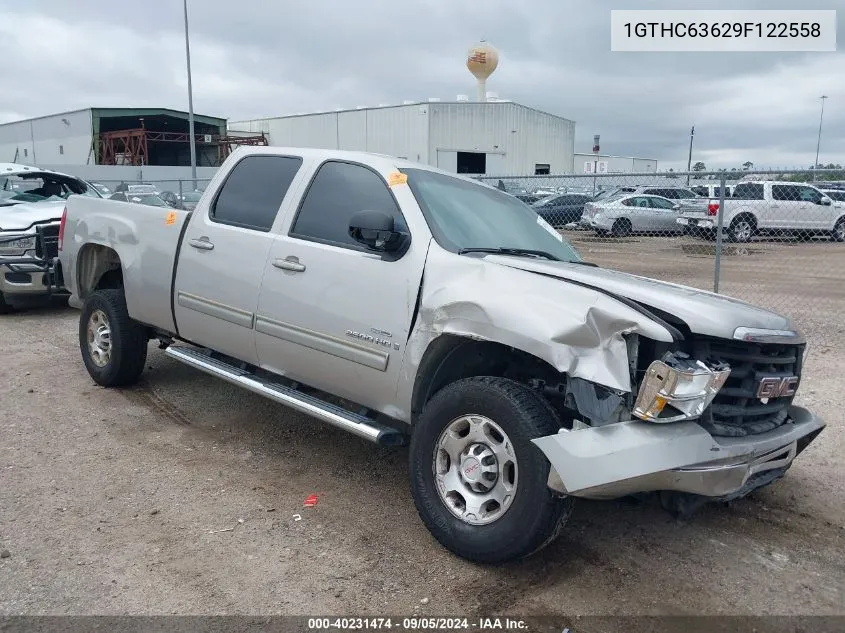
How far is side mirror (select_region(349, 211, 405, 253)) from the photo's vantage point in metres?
3.60

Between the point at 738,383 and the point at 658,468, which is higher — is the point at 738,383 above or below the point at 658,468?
above

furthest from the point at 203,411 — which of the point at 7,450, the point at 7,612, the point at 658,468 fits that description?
the point at 658,468

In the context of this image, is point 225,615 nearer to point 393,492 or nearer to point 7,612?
point 7,612

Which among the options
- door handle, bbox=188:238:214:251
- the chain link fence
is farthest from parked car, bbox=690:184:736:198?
door handle, bbox=188:238:214:251

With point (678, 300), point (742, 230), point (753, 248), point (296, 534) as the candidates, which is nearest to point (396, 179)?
point (678, 300)

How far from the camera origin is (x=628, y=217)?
16.6 m

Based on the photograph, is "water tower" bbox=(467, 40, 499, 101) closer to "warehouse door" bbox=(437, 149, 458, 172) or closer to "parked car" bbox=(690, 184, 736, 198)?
"warehouse door" bbox=(437, 149, 458, 172)

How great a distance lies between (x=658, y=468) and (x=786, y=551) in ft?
4.34

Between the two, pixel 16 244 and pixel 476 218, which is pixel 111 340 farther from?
pixel 16 244

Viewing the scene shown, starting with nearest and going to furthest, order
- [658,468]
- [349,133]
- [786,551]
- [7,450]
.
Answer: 1. [658,468]
2. [786,551]
3. [7,450]
4. [349,133]

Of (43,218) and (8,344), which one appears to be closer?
(8,344)

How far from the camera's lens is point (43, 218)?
359 inches

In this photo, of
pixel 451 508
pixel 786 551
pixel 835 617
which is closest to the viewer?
pixel 835 617

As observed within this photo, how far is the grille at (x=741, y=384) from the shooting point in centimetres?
306
